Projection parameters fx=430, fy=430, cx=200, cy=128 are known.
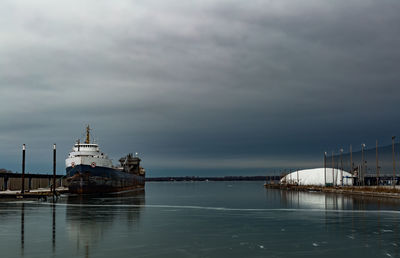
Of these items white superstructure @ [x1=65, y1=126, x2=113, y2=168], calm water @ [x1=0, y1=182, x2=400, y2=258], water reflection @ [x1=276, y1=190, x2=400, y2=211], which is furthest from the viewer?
white superstructure @ [x1=65, y1=126, x2=113, y2=168]

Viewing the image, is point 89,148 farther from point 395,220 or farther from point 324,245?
point 324,245

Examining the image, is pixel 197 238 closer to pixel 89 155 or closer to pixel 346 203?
pixel 346 203

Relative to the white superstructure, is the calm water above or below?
below

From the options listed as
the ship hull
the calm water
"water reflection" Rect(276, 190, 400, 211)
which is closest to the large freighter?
the ship hull

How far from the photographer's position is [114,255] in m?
23.1

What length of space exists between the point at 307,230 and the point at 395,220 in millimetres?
12083

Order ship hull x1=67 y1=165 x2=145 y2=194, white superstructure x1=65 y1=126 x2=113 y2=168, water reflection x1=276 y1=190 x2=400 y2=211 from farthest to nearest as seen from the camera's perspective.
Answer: white superstructure x1=65 y1=126 x2=113 y2=168 → ship hull x1=67 y1=165 x2=145 y2=194 → water reflection x1=276 y1=190 x2=400 y2=211

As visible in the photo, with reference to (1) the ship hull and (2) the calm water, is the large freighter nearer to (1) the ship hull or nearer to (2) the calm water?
(1) the ship hull

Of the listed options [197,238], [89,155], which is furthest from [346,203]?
[89,155]

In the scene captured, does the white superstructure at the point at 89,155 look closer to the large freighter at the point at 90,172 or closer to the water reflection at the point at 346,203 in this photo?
the large freighter at the point at 90,172

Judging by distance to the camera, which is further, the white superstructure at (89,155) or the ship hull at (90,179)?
the white superstructure at (89,155)

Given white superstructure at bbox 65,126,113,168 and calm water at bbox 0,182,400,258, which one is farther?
white superstructure at bbox 65,126,113,168

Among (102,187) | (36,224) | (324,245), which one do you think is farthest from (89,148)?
(324,245)

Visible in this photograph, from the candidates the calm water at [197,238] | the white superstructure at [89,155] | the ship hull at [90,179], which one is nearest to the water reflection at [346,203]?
the calm water at [197,238]
